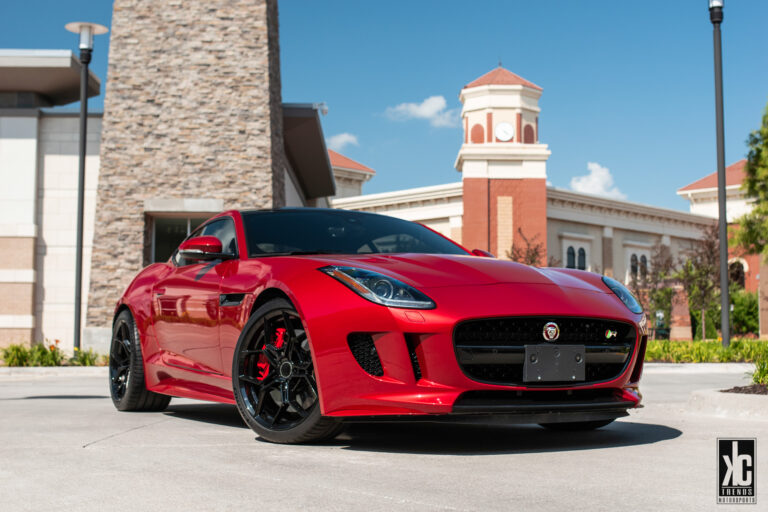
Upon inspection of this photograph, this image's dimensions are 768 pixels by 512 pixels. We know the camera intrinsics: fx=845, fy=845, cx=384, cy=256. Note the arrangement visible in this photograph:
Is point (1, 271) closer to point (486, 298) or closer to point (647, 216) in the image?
point (486, 298)

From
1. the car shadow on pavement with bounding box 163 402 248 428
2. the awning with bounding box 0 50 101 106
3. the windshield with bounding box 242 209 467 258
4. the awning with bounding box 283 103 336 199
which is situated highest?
the awning with bounding box 0 50 101 106

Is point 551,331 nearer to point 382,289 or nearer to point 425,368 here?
point 425,368

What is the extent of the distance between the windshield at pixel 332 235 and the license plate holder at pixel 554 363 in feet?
4.97

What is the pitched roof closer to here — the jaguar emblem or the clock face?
the clock face

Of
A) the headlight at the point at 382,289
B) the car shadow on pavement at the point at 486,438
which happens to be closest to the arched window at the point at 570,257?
the car shadow on pavement at the point at 486,438

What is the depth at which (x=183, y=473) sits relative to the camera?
3.74 meters

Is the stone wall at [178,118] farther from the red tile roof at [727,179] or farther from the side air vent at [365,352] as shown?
the red tile roof at [727,179]

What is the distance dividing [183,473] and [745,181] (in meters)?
28.8

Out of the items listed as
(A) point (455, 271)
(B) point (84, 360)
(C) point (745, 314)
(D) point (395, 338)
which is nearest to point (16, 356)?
(B) point (84, 360)

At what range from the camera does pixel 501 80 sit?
5947 centimetres

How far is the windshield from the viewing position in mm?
5426

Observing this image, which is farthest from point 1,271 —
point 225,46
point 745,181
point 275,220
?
point 745,181

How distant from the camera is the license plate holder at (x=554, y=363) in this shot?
4.25 metres

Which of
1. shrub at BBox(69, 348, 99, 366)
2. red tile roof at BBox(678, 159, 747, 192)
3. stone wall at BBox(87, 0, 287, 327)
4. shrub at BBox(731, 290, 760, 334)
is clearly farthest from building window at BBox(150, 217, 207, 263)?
red tile roof at BBox(678, 159, 747, 192)
